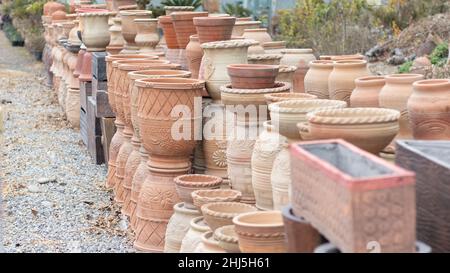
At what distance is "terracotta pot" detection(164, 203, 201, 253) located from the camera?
456 centimetres

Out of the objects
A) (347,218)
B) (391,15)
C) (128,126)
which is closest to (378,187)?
(347,218)

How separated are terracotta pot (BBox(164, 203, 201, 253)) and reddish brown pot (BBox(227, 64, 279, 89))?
2.24ft

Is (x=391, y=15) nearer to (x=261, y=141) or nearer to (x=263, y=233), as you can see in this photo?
(x=261, y=141)

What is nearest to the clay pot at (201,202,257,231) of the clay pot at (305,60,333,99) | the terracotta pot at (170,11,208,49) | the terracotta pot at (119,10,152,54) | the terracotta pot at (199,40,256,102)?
the terracotta pot at (199,40,256,102)

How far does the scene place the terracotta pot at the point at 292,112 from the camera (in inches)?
147

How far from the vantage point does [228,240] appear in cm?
348

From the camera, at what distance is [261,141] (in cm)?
417

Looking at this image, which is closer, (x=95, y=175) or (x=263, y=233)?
(x=263, y=233)

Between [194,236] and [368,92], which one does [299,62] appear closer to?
[368,92]

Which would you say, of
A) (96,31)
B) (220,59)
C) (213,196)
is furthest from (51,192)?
(213,196)

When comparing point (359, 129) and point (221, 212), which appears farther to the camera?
point (221, 212)

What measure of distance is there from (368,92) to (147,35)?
3379 millimetres

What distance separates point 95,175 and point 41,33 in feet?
35.9

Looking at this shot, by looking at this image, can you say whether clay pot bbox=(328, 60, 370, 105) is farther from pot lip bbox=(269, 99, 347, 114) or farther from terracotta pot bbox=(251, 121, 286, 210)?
pot lip bbox=(269, 99, 347, 114)
